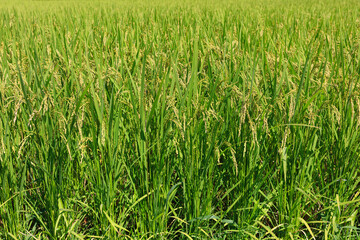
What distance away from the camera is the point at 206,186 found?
1.32 meters

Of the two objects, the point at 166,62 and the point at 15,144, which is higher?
the point at 166,62

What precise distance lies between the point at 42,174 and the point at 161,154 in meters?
0.47

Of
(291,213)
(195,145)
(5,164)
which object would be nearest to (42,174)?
(5,164)

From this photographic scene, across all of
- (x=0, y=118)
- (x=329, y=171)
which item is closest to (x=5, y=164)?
(x=0, y=118)

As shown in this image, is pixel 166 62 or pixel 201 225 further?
pixel 166 62

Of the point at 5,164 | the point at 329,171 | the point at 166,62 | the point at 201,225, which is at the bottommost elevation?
the point at 201,225

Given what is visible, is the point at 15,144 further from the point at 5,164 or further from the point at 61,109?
the point at 61,109

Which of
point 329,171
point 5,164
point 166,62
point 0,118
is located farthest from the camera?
point 166,62

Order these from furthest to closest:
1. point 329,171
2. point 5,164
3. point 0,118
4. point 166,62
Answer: point 166,62 → point 329,171 → point 0,118 → point 5,164

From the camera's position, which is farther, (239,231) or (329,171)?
(329,171)

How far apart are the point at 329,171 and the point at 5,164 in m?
1.33

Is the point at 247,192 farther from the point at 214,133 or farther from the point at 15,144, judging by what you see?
the point at 15,144

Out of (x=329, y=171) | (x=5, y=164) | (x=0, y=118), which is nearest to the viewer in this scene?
(x=5, y=164)

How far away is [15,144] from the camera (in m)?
1.36
